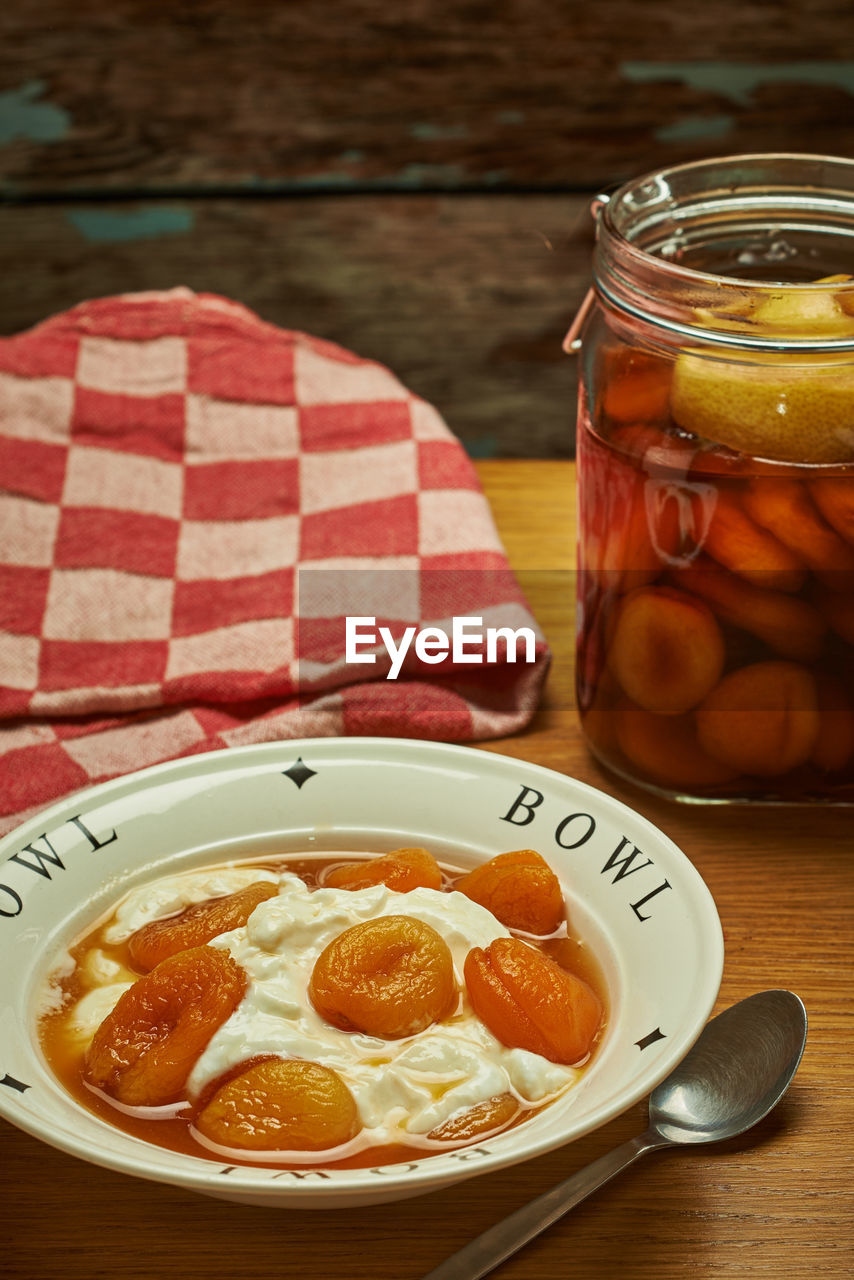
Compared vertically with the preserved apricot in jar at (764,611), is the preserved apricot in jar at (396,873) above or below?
below

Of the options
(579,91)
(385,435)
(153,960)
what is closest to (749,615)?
(153,960)

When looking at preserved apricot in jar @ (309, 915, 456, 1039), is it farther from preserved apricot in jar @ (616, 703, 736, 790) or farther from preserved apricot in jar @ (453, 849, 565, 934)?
preserved apricot in jar @ (616, 703, 736, 790)

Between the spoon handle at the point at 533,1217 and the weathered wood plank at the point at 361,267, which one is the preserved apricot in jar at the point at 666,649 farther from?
the weathered wood plank at the point at 361,267

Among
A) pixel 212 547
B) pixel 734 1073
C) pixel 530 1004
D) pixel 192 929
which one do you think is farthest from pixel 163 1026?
pixel 212 547

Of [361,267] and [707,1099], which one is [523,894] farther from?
[361,267]

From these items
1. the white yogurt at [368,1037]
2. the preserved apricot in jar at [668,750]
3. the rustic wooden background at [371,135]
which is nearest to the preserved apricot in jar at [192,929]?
the white yogurt at [368,1037]

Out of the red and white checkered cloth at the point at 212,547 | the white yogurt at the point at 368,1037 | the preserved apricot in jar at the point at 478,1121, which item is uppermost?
the white yogurt at the point at 368,1037
